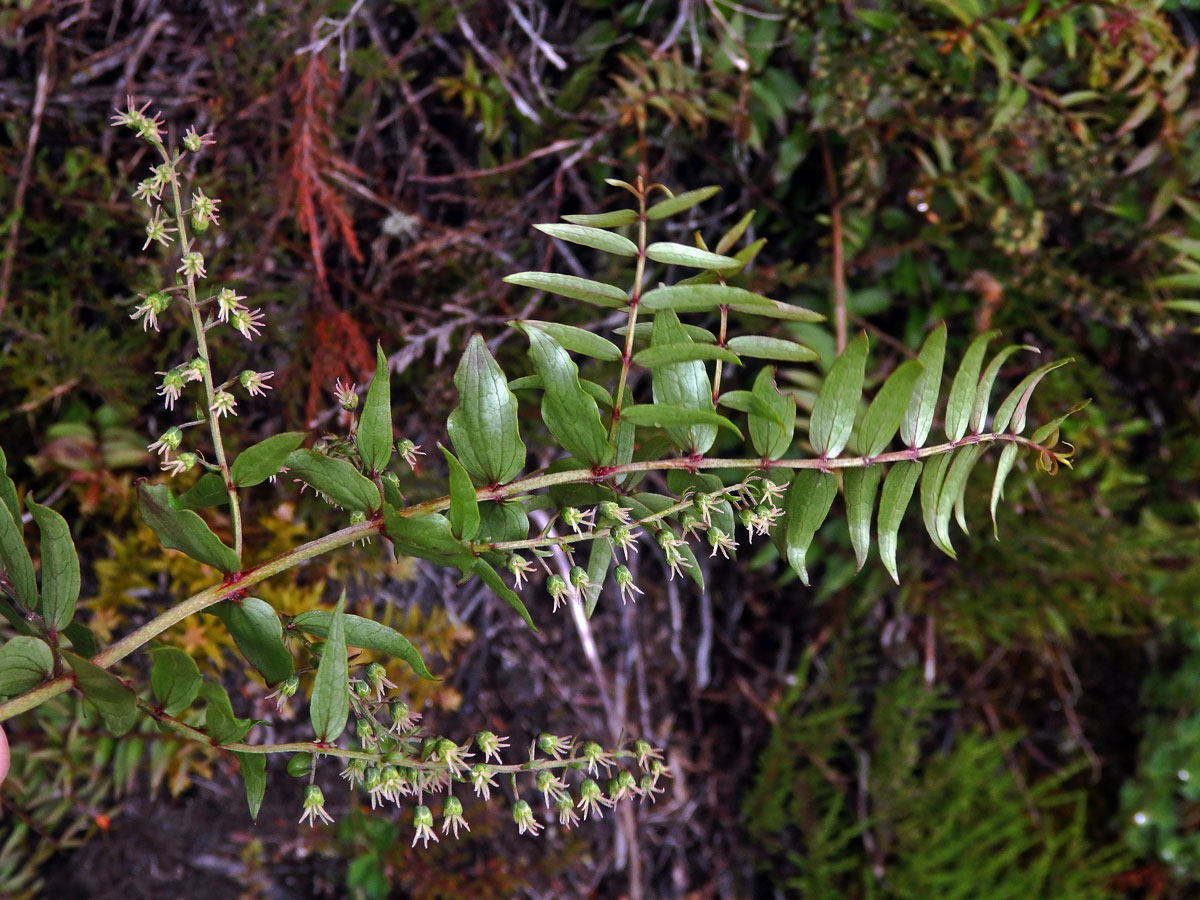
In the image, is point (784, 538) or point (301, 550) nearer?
point (301, 550)

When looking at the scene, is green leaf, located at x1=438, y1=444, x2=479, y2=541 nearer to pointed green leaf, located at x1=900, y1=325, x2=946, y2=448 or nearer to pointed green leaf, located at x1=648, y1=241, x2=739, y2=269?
pointed green leaf, located at x1=648, y1=241, x2=739, y2=269

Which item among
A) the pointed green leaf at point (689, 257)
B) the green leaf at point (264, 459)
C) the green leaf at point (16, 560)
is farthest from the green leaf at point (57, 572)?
the pointed green leaf at point (689, 257)

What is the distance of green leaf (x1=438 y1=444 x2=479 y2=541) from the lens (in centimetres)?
61

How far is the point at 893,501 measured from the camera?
72cm

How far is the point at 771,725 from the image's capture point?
205 cm

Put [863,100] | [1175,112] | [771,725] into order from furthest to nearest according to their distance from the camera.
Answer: [771,725] < [1175,112] < [863,100]

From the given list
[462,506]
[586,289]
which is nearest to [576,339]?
[586,289]

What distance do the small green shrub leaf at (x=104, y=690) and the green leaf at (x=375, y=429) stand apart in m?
0.22

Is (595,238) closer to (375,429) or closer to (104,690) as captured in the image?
(375,429)

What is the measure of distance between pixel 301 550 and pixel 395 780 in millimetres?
174

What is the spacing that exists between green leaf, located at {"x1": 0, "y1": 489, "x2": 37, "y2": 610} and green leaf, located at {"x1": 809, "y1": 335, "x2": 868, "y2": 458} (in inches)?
23.4

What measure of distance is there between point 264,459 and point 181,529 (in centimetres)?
8

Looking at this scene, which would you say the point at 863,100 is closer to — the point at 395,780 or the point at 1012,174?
the point at 1012,174

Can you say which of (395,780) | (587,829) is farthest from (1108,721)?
(395,780)
